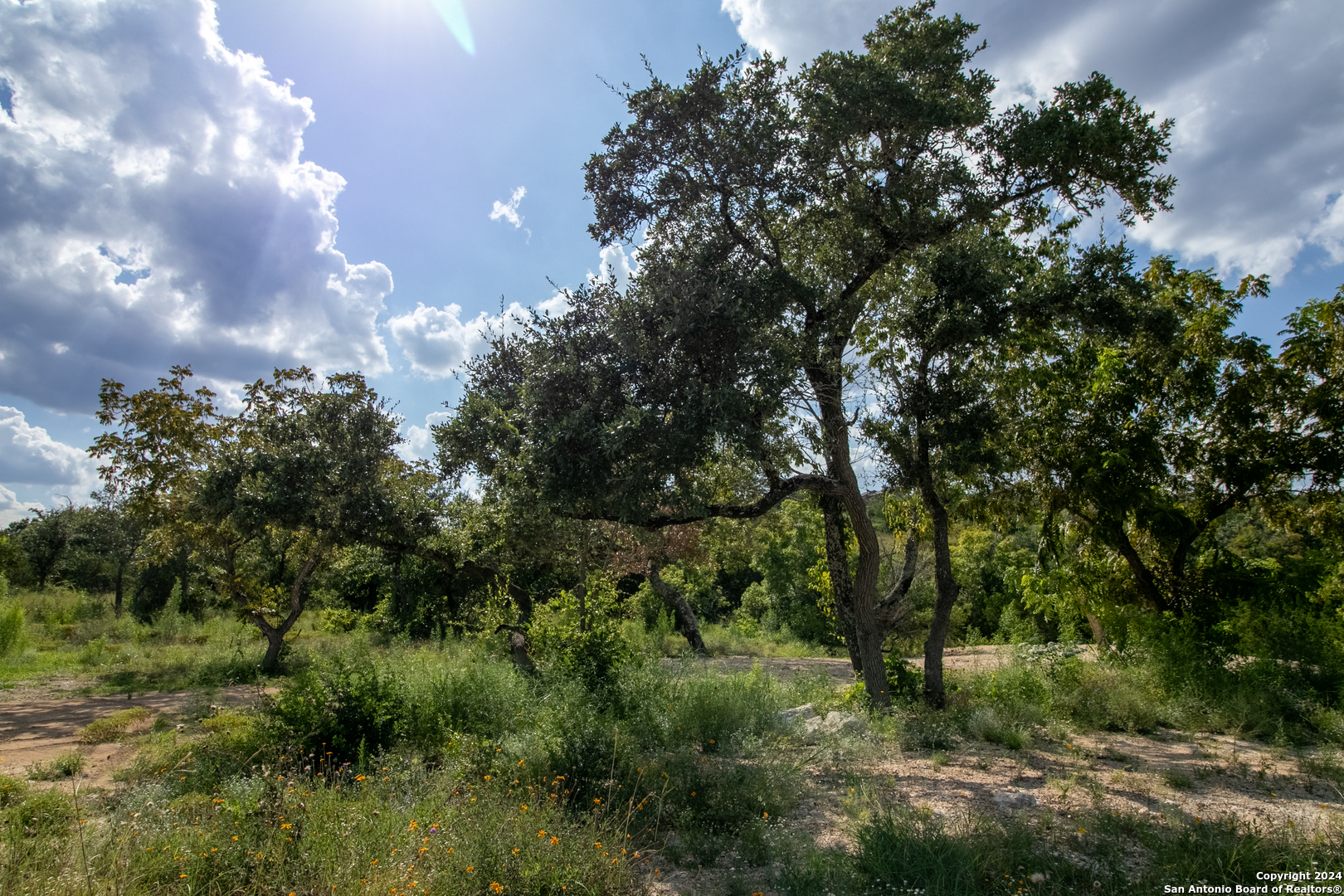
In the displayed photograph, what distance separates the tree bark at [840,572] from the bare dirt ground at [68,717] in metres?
8.83

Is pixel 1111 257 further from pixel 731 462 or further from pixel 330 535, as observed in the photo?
pixel 330 535

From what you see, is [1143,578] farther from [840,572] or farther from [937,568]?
[840,572]

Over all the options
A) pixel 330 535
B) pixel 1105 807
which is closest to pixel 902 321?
pixel 1105 807

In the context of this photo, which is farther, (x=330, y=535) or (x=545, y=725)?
(x=330, y=535)

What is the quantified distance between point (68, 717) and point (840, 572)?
1195 centimetres

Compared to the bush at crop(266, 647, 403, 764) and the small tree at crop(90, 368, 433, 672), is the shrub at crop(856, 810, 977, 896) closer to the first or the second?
the bush at crop(266, 647, 403, 764)

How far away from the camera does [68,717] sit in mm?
9430

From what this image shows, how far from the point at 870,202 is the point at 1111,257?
10.3 feet

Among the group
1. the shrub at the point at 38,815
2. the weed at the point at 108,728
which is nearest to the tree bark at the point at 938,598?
the shrub at the point at 38,815

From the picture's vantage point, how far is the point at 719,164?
8.00 m

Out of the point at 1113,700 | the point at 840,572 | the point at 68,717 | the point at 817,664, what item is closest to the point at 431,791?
the point at 840,572

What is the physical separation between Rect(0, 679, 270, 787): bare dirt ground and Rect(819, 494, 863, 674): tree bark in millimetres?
8829

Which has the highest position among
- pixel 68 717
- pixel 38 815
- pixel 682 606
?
pixel 682 606

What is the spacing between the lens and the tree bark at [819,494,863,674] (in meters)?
9.34
